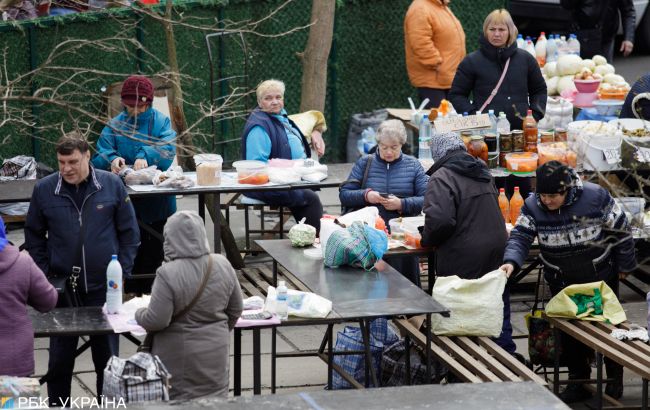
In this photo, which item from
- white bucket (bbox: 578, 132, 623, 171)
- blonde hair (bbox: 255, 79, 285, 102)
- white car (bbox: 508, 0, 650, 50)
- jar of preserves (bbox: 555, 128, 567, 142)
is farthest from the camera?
white car (bbox: 508, 0, 650, 50)

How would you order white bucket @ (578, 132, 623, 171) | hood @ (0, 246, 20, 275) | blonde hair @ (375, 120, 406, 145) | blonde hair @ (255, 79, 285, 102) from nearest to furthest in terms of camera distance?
1. hood @ (0, 246, 20, 275)
2. blonde hair @ (375, 120, 406, 145)
3. white bucket @ (578, 132, 623, 171)
4. blonde hair @ (255, 79, 285, 102)

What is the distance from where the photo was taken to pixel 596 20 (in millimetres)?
15078

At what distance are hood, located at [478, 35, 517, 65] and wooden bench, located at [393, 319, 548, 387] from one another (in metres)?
3.84

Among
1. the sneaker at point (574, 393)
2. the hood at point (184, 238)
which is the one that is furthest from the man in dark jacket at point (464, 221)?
the hood at point (184, 238)

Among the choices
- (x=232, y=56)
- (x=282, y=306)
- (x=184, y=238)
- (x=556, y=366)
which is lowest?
(x=556, y=366)

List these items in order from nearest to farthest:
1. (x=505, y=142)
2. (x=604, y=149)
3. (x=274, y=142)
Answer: (x=604, y=149), (x=274, y=142), (x=505, y=142)

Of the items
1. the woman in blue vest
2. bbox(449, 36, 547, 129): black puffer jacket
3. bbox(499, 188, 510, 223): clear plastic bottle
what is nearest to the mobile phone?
bbox(499, 188, 510, 223): clear plastic bottle

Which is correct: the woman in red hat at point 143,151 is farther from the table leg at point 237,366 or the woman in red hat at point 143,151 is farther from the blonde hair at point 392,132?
the table leg at point 237,366

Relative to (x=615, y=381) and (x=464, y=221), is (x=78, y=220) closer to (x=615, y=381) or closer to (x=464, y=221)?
(x=464, y=221)

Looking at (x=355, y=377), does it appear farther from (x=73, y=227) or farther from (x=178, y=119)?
(x=178, y=119)

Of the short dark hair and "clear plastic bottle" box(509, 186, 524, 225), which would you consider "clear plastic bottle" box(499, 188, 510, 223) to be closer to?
"clear plastic bottle" box(509, 186, 524, 225)

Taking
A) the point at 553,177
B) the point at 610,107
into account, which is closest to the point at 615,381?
the point at 553,177

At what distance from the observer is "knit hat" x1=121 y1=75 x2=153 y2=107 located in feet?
33.5

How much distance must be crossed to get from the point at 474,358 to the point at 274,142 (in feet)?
11.1
